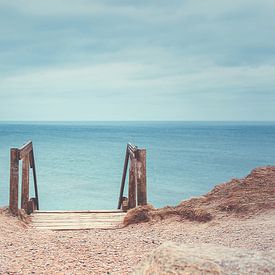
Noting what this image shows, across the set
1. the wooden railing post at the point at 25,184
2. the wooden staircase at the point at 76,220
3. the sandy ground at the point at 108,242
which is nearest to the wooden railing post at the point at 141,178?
the wooden staircase at the point at 76,220

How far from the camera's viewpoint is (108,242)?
679cm

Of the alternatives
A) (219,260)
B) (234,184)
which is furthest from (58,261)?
(234,184)

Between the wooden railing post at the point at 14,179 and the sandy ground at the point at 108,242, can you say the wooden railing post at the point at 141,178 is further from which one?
the wooden railing post at the point at 14,179

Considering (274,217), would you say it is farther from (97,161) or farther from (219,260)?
(97,161)

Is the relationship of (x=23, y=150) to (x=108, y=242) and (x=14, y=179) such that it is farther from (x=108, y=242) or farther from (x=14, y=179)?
(x=108, y=242)

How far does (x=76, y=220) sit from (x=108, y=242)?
2.71 metres

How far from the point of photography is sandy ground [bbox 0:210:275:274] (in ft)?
17.9

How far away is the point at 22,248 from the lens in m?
6.24

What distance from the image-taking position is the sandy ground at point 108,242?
17.9ft

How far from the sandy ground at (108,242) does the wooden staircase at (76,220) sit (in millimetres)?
441

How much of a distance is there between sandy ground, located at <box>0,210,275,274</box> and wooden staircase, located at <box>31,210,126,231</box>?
1.45 ft

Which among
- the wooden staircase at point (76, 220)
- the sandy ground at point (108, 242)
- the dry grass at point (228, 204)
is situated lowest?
the wooden staircase at point (76, 220)

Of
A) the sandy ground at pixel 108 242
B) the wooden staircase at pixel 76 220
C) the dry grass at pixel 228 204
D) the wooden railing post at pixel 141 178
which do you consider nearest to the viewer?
the sandy ground at pixel 108 242

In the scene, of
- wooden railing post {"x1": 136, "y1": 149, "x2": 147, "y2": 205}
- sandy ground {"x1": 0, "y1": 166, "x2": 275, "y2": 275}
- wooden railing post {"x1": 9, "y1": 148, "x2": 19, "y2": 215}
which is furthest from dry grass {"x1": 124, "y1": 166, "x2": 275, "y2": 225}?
wooden railing post {"x1": 9, "y1": 148, "x2": 19, "y2": 215}
